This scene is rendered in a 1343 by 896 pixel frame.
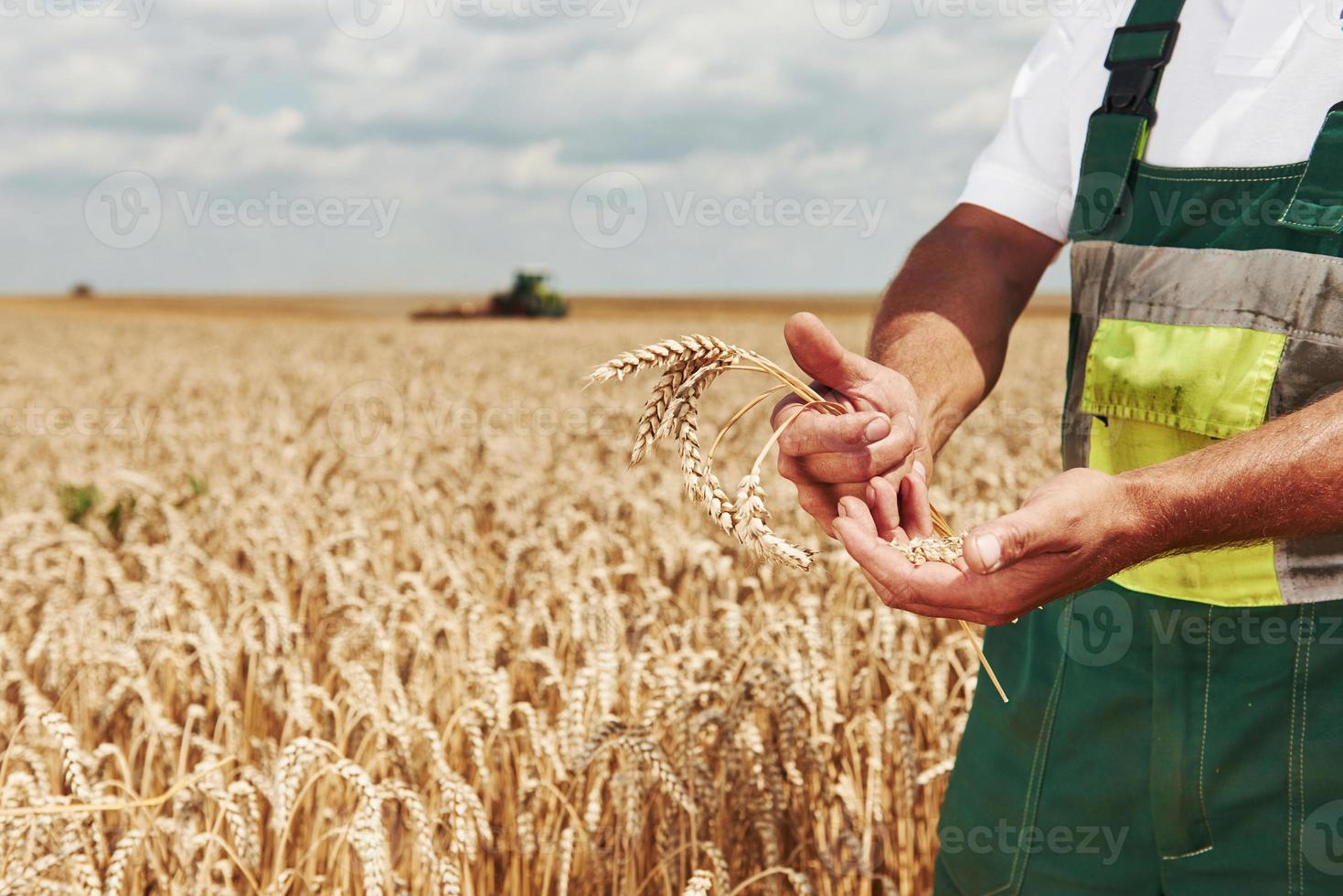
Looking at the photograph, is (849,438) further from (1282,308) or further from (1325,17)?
(1325,17)

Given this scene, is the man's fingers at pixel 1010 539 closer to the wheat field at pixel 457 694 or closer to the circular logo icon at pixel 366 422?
the wheat field at pixel 457 694

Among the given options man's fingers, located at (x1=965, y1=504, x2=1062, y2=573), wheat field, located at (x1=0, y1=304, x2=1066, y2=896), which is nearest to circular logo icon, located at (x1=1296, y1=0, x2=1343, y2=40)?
man's fingers, located at (x1=965, y1=504, x2=1062, y2=573)

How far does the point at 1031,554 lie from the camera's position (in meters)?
1.46

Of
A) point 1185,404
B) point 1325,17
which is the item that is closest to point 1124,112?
point 1325,17

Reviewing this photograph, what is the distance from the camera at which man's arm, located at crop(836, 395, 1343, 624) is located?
4.84 ft

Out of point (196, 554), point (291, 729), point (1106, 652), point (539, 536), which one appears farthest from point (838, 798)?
point (196, 554)

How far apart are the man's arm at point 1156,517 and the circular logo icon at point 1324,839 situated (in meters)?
0.52

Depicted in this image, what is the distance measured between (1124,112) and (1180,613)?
3.05 ft

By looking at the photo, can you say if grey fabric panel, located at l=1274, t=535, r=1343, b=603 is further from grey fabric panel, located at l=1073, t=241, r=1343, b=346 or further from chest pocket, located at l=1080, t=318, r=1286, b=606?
grey fabric panel, located at l=1073, t=241, r=1343, b=346

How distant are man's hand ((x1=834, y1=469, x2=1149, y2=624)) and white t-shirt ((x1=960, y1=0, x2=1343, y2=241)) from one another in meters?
0.81

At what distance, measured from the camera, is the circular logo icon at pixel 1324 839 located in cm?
175

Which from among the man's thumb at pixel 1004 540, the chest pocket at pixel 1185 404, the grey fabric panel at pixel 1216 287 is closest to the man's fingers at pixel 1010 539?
the man's thumb at pixel 1004 540

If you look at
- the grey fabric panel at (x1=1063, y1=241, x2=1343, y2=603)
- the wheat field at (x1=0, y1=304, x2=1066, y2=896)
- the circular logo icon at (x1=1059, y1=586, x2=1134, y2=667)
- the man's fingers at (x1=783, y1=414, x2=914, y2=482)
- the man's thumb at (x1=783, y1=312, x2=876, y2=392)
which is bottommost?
the wheat field at (x1=0, y1=304, x2=1066, y2=896)

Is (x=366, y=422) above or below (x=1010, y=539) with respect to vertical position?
above
